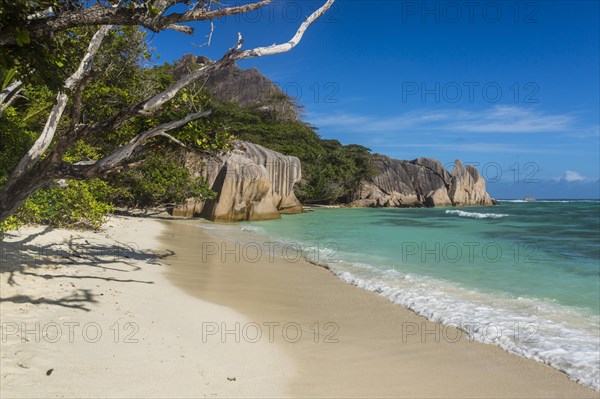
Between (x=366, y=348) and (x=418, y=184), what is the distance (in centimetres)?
5845

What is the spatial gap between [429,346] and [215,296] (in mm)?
3610

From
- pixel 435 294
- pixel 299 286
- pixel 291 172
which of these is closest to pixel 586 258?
pixel 435 294

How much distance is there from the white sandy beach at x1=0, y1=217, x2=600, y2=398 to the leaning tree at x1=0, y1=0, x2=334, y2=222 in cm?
152

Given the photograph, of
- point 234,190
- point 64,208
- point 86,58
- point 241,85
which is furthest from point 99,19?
point 241,85

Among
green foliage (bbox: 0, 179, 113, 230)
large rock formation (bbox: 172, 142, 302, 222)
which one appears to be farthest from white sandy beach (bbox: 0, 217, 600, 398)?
large rock formation (bbox: 172, 142, 302, 222)

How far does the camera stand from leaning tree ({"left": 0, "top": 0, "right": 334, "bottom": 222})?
100 inches

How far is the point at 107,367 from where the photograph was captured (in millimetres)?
3672

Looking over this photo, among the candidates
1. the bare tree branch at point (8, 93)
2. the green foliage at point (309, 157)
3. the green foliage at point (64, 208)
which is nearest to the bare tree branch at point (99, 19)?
the bare tree branch at point (8, 93)

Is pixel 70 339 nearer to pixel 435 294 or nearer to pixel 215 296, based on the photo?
pixel 215 296

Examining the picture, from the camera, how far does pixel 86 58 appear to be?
4.44 m

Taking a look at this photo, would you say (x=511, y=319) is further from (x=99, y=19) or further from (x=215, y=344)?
(x=99, y=19)

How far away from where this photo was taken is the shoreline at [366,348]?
4.02m

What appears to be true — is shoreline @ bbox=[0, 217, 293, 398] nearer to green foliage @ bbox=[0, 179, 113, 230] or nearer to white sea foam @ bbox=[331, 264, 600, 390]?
green foliage @ bbox=[0, 179, 113, 230]

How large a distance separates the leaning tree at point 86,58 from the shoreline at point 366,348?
122 inches
